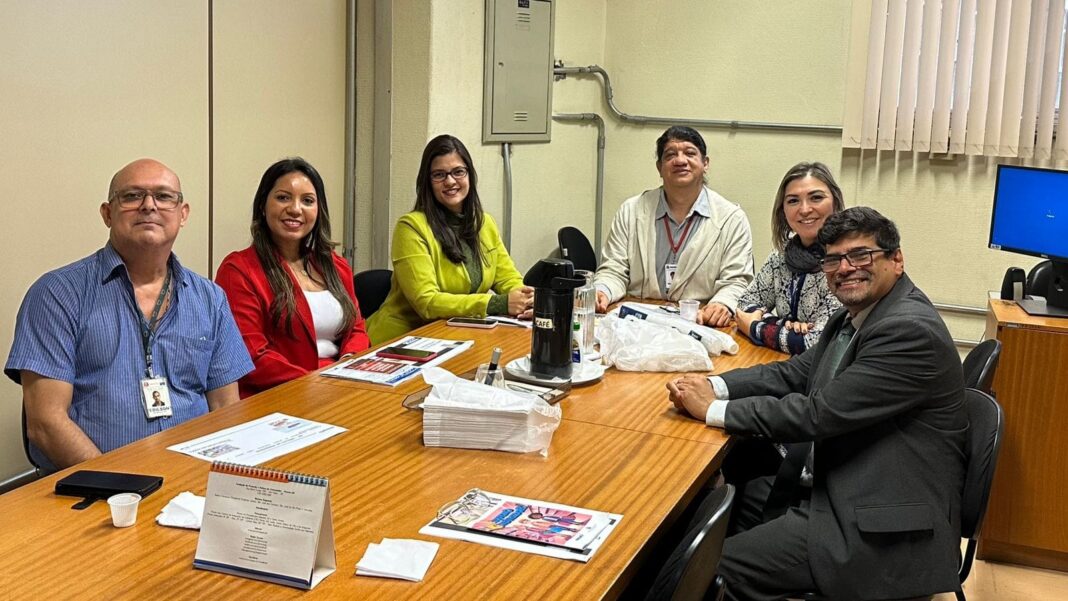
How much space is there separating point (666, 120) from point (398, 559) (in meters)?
4.36

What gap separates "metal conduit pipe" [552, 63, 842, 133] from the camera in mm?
5363

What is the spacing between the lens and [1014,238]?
12.8 feet

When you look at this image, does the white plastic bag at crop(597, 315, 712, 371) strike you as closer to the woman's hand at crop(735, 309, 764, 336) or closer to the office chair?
the woman's hand at crop(735, 309, 764, 336)

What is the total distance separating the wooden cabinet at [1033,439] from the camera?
11.4 ft

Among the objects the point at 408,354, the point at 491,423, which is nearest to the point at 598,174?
the point at 408,354

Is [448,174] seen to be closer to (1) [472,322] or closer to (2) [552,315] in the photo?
(1) [472,322]

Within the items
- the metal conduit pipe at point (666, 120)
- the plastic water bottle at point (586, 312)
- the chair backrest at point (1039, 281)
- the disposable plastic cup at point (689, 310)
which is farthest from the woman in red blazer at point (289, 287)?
the chair backrest at point (1039, 281)

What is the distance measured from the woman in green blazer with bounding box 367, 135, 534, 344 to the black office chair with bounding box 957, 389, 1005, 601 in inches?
66.2

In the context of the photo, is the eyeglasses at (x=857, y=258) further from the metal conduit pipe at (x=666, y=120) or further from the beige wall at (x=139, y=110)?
the metal conduit pipe at (x=666, y=120)

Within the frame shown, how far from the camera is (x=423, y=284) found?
3.70 m

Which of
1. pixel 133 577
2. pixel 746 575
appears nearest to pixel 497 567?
pixel 133 577

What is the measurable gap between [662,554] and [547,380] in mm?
583

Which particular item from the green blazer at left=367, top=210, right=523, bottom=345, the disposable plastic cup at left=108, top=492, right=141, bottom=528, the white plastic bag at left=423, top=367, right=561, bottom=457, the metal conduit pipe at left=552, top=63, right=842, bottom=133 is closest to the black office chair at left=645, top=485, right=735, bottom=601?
the white plastic bag at left=423, top=367, right=561, bottom=457

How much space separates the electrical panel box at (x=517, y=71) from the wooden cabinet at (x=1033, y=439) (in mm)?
2395
